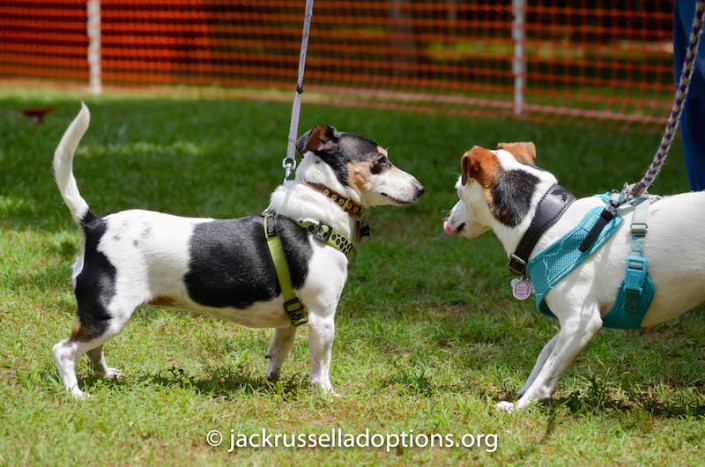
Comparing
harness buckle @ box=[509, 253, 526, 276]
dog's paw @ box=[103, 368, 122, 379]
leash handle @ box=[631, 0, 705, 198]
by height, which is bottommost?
dog's paw @ box=[103, 368, 122, 379]

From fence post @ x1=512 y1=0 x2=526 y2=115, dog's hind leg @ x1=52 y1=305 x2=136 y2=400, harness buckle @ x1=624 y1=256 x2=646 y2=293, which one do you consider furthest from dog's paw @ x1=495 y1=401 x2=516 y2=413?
fence post @ x1=512 y1=0 x2=526 y2=115

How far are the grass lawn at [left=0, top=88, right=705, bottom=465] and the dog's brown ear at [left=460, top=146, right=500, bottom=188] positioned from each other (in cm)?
99

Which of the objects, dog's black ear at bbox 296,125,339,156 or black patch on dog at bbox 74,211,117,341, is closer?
black patch on dog at bbox 74,211,117,341

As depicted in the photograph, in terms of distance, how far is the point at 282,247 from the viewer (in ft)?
11.6

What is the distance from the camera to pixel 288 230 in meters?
3.57

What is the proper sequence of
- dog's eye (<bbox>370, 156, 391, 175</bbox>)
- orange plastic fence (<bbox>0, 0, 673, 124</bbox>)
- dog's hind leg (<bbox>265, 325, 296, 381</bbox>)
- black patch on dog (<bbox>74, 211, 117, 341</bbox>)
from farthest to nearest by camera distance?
1. orange plastic fence (<bbox>0, 0, 673, 124</bbox>)
2. dog's hind leg (<bbox>265, 325, 296, 381</bbox>)
3. dog's eye (<bbox>370, 156, 391, 175</bbox>)
4. black patch on dog (<bbox>74, 211, 117, 341</bbox>)

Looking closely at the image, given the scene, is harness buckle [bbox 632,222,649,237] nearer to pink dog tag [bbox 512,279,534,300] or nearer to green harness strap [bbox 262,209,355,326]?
pink dog tag [bbox 512,279,534,300]

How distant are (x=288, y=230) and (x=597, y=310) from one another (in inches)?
53.9

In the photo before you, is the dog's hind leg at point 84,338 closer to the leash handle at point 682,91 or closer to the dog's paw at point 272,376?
the dog's paw at point 272,376

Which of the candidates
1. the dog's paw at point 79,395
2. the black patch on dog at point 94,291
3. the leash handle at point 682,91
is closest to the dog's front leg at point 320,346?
the black patch on dog at point 94,291

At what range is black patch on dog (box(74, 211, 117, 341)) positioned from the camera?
133 inches

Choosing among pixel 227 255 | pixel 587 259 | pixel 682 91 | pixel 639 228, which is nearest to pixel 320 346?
pixel 227 255

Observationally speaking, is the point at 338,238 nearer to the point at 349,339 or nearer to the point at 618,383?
the point at 349,339

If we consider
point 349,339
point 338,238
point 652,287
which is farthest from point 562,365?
point 349,339
